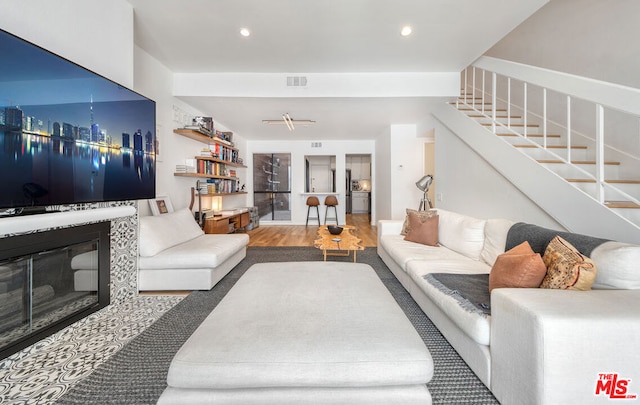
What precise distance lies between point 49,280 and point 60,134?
3.49 feet

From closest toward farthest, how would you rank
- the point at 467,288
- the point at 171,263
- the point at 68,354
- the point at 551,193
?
the point at 68,354 < the point at 467,288 < the point at 551,193 < the point at 171,263

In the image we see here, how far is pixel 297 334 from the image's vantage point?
1.08 metres

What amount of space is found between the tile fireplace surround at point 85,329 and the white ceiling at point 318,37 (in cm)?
209

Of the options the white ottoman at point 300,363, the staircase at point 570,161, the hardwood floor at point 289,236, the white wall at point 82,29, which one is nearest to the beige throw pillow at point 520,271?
the white ottoman at point 300,363

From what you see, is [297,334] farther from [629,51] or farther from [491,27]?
[629,51]

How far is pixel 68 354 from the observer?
1.64m

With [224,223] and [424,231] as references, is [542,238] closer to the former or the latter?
[424,231]

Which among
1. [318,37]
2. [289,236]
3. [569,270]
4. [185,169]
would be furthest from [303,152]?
[569,270]

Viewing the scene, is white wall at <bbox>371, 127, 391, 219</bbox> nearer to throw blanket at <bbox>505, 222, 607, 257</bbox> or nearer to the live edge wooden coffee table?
the live edge wooden coffee table

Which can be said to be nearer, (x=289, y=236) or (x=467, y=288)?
(x=467, y=288)

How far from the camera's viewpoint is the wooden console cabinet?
13.8 ft

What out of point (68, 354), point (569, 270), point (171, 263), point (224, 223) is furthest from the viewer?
point (224, 223)

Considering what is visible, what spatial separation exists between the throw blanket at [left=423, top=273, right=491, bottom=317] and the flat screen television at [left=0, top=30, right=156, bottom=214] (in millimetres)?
2685

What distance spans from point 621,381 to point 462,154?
3.45m
